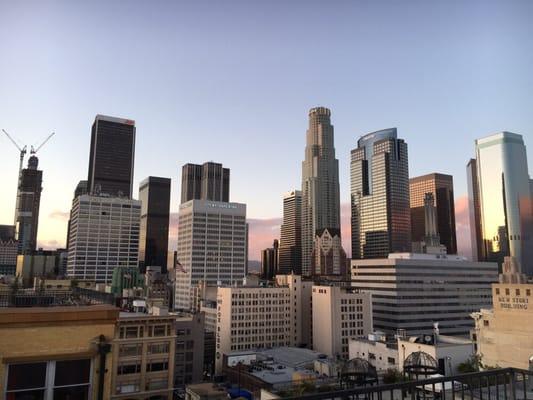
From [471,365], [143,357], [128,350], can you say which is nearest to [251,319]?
[471,365]

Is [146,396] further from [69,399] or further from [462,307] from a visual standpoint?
[462,307]

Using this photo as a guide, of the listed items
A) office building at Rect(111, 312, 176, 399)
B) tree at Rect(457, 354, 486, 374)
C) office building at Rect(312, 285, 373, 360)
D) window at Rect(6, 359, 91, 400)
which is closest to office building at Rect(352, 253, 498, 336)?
office building at Rect(312, 285, 373, 360)

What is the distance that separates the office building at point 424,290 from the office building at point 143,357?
9879cm

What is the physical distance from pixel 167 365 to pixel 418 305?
112327 mm

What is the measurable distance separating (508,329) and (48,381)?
263 feet

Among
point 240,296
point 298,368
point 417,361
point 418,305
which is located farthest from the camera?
point 418,305

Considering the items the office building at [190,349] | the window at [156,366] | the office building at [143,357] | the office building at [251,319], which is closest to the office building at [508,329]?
the office building at [190,349]

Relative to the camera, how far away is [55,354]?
38.9 feet

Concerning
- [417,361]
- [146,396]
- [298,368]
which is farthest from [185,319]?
[417,361]

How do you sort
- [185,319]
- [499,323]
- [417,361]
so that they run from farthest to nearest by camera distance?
[185,319] < [499,323] < [417,361]

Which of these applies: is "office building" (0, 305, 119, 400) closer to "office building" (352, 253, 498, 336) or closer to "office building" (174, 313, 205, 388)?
"office building" (174, 313, 205, 388)

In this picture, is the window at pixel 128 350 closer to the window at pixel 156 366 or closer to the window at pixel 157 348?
the window at pixel 157 348

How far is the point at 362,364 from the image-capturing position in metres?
29.9

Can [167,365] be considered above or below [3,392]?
below
